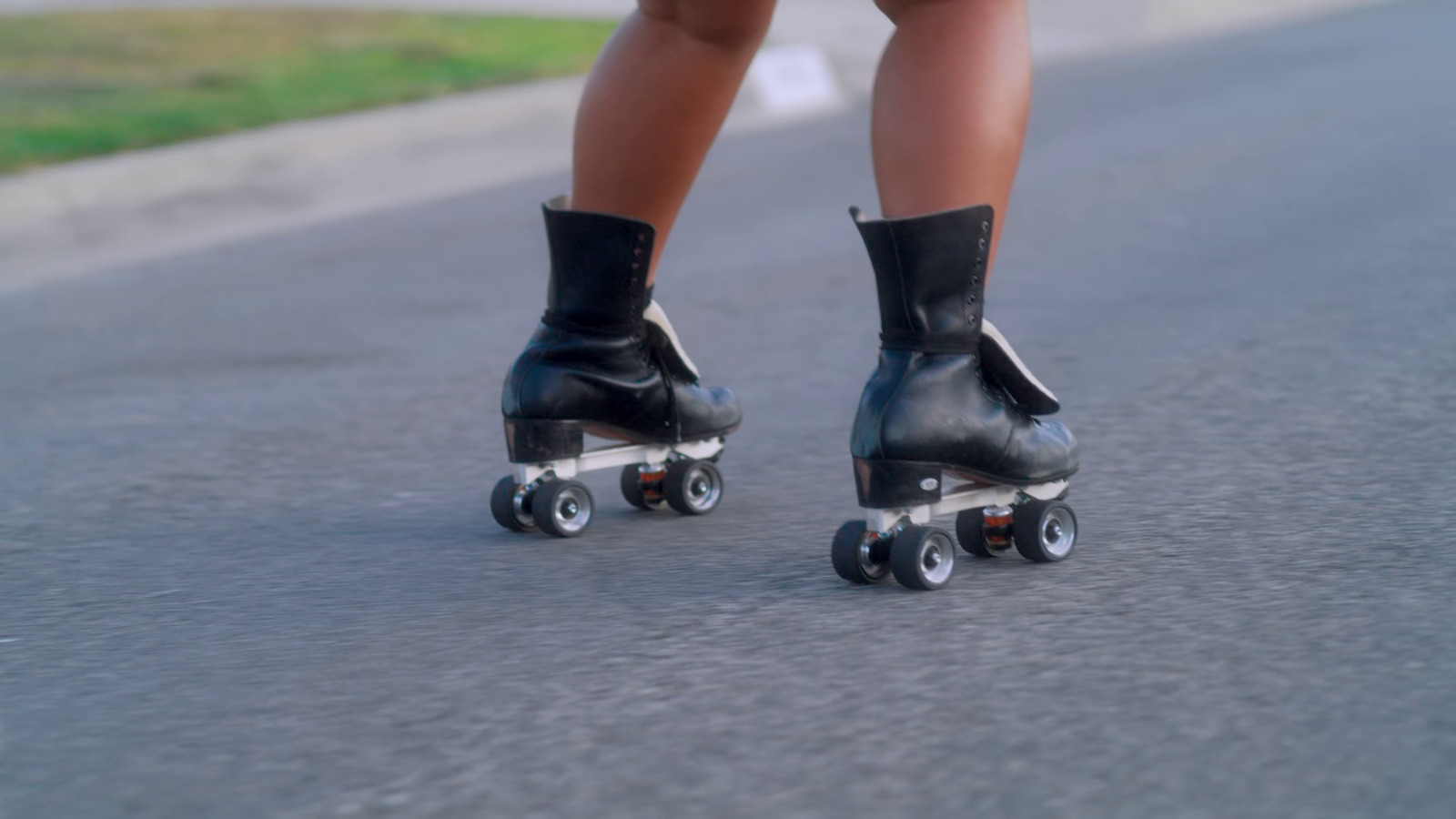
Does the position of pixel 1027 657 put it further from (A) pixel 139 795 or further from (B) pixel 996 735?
(A) pixel 139 795

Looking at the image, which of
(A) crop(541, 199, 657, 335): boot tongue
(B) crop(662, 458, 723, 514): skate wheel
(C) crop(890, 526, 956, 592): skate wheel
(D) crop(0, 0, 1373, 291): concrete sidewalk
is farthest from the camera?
(D) crop(0, 0, 1373, 291): concrete sidewalk

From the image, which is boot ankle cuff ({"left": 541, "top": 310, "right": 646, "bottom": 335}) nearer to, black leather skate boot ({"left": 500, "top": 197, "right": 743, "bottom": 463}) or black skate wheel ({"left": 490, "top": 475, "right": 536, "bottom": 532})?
black leather skate boot ({"left": 500, "top": 197, "right": 743, "bottom": 463})

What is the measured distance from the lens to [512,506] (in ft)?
9.41

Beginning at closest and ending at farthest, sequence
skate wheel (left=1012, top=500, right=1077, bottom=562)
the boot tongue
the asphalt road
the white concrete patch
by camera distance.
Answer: the asphalt road → skate wheel (left=1012, top=500, right=1077, bottom=562) → the boot tongue → the white concrete patch

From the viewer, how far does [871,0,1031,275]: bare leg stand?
7.86 ft

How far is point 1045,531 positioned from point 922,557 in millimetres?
228

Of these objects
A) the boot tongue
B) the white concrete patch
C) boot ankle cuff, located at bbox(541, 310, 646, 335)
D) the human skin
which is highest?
the white concrete patch

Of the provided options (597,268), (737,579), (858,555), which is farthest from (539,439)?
(858,555)

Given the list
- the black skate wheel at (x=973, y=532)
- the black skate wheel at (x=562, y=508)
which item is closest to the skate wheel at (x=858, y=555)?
the black skate wheel at (x=973, y=532)

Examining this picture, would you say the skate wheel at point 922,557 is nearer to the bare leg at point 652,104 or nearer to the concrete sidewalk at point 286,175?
the bare leg at point 652,104

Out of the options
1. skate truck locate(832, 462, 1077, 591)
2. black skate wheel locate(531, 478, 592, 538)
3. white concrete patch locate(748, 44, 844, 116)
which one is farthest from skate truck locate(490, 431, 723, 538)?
white concrete patch locate(748, 44, 844, 116)

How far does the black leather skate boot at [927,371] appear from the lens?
93.3 inches

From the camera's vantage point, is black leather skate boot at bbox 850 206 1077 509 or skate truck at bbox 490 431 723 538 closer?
black leather skate boot at bbox 850 206 1077 509

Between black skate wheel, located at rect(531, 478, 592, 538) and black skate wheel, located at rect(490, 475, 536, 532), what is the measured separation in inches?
1.0
